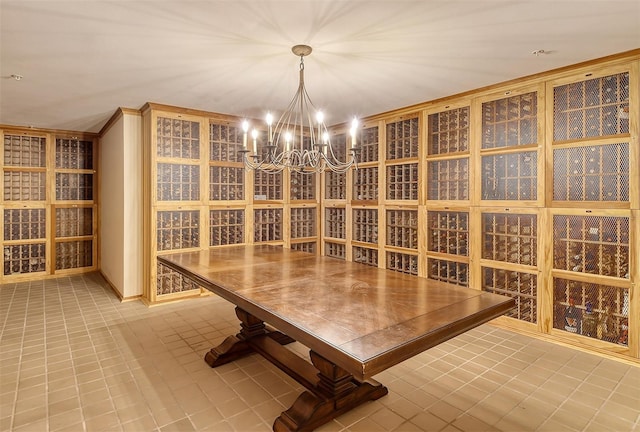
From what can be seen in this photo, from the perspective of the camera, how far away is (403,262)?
481cm

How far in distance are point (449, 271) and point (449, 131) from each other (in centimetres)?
164

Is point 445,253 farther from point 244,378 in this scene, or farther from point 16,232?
point 16,232

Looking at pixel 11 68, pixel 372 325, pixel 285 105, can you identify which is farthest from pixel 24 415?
pixel 285 105

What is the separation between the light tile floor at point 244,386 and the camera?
2.25 m

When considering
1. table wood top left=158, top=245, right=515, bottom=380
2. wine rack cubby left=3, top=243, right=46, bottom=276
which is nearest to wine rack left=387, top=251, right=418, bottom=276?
table wood top left=158, top=245, right=515, bottom=380

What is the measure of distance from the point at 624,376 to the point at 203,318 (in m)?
3.88

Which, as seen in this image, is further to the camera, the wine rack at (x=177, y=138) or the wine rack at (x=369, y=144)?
the wine rack at (x=369, y=144)

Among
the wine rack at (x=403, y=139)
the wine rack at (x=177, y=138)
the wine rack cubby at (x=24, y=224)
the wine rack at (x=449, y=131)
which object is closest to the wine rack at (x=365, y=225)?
the wine rack at (x=403, y=139)

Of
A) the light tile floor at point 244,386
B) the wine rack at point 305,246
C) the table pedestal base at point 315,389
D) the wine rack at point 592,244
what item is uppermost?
the wine rack at point 592,244

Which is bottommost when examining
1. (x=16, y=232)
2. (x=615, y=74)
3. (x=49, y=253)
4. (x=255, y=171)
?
(x=49, y=253)

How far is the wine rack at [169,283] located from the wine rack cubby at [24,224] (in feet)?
9.57

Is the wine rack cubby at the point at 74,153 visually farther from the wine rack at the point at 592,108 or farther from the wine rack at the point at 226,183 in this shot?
the wine rack at the point at 592,108

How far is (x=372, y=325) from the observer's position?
167 cm

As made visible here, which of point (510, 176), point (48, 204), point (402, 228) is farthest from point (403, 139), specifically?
point (48, 204)
